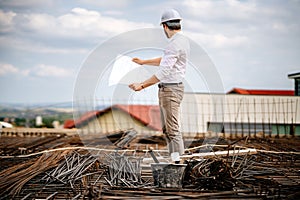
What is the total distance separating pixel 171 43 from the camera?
3080mm

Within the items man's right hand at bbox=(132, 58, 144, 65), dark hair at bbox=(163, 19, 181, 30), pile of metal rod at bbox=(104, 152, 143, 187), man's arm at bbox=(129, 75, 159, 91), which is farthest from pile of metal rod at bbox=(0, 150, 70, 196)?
dark hair at bbox=(163, 19, 181, 30)

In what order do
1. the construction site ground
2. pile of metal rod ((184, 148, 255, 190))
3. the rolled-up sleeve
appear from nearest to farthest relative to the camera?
1. the construction site ground
2. pile of metal rod ((184, 148, 255, 190))
3. the rolled-up sleeve

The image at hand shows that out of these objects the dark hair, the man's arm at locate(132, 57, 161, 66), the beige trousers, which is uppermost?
the dark hair

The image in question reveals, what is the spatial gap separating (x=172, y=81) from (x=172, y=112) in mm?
227

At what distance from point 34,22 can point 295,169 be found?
13510mm

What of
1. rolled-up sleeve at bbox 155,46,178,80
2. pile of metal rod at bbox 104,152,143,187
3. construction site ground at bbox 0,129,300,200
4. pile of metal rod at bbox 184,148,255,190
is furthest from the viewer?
rolled-up sleeve at bbox 155,46,178,80

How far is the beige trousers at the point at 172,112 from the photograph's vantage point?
3.14 meters

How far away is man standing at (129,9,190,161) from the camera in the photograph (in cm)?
309

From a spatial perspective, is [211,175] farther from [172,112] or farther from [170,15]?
[170,15]

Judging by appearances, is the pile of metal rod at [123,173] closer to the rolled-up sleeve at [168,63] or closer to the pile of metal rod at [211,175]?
the pile of metal rod at [211,175]

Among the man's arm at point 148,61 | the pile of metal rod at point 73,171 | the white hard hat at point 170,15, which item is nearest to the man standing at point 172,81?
the white hard hat at point 170,15

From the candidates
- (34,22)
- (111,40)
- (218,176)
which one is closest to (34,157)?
(111,40)

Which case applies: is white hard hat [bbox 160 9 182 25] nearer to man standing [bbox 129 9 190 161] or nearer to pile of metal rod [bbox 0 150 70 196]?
man standing [bbox 129 9 190 161]

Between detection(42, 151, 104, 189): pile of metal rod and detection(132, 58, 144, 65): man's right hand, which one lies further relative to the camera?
detection(132, 58, 144, 65): man's right hand
